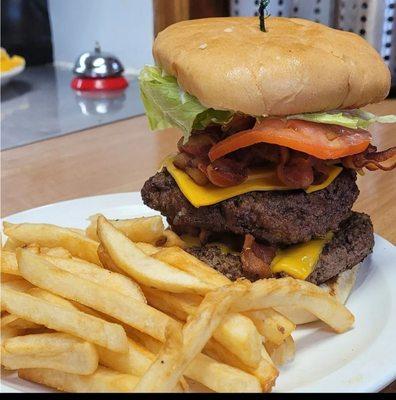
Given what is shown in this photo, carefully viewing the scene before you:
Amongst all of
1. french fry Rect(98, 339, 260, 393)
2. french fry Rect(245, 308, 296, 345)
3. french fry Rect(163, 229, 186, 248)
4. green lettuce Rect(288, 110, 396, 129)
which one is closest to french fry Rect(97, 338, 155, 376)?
french fry Rect(98, 339, 260, 393)

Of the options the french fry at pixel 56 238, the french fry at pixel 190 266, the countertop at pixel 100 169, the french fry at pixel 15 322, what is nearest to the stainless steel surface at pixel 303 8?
the countertop at pixel 100 169

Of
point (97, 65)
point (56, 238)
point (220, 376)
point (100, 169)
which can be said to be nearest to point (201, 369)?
point (220, 376)

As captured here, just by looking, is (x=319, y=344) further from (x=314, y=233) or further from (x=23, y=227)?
(x=23, y=227)

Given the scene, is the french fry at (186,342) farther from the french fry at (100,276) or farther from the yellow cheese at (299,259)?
the yellow cheese at (299,259)

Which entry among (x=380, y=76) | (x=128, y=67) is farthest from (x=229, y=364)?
(x=128, y=67)

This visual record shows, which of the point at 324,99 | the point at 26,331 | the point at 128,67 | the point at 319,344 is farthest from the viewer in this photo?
the point at 128,67

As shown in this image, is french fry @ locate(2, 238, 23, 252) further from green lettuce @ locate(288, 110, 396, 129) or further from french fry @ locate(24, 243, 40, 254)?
green lettuce @ locate(288, 110, 396, 129)

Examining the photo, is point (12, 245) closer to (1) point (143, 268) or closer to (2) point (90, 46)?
(1) point (143, 268)

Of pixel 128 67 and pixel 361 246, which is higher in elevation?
pixel 361 246
